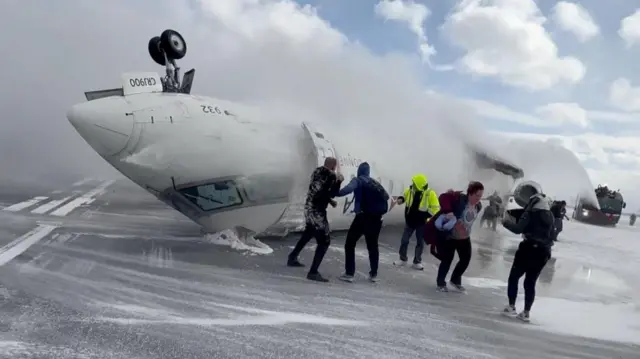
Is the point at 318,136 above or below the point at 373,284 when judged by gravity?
above

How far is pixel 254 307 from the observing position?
5574 mm

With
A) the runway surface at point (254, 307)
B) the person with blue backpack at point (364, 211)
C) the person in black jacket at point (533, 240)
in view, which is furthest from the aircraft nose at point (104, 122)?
the person in black jacket at point (533, 240)

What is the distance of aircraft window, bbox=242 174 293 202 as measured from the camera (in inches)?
355

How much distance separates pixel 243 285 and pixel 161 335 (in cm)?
225

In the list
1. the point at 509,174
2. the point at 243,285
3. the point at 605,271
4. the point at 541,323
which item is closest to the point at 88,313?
the point at 243,285

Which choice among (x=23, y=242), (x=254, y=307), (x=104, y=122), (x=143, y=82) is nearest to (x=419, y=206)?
(x=254, y=307)

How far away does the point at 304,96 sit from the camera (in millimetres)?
11562

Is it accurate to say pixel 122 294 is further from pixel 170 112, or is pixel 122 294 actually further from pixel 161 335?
pixel 170 112

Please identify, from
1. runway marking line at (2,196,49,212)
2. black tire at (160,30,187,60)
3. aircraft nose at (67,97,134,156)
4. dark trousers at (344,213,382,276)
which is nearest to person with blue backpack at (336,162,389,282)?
dark trousers at (344,213,382,276)

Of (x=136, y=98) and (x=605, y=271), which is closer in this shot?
(x=136, y=98)

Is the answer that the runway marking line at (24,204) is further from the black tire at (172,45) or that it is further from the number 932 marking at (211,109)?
the number 932 marking at (211,109)

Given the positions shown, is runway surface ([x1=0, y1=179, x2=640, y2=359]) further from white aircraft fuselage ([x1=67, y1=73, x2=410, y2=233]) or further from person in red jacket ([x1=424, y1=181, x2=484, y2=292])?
white aircraft fuselage ([x1=67, y1=73, x2=410, y2=233])

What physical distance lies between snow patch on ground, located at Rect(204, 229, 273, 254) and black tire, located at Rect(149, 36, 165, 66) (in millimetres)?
3258

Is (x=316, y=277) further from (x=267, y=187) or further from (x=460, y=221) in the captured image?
(x=267, y=187)
